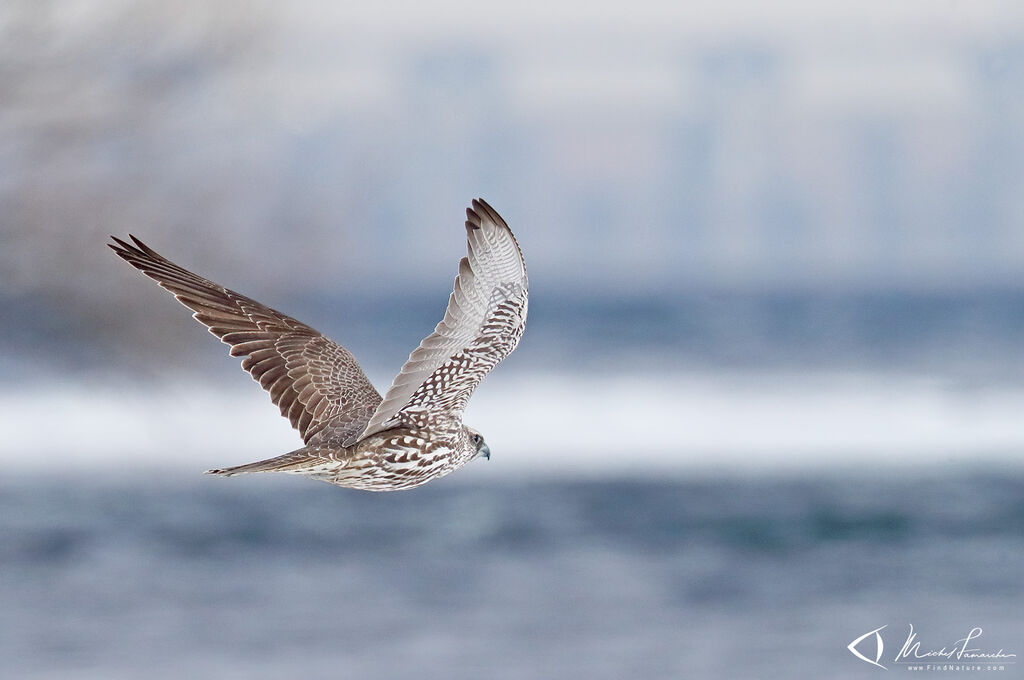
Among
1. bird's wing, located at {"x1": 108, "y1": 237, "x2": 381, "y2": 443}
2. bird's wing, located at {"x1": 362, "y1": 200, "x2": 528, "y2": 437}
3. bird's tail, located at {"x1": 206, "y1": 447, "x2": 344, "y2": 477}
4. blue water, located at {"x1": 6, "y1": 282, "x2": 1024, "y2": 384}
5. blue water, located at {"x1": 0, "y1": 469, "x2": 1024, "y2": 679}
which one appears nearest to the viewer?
bird's tail, located at {"x1": 206, "y1": 447, "x2": 344, "y2": 477}

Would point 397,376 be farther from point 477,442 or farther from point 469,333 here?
point 477,442

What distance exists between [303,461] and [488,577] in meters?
8.71

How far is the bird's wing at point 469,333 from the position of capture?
12.7 ft

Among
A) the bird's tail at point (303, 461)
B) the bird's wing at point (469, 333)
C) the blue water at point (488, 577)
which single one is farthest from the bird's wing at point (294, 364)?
the blue water at point (488, 577)

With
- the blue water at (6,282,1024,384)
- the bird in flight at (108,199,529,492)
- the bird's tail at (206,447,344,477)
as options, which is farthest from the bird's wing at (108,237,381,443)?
the blue water at (6,282,1024,384)

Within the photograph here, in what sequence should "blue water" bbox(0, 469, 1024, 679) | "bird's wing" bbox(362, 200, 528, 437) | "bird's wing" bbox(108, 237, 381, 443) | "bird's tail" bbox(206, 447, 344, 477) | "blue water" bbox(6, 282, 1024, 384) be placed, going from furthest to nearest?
"blue water" bbox(6, 282, 1024, 384), "blue water" bbox(0, 469, 1024, 679), "bird's wing" bbox(108, 237, 381, 443), "bird's wing" bbox(362, 200, 528, 437), "bird's tail" bbox(206, 447, 344, 477)

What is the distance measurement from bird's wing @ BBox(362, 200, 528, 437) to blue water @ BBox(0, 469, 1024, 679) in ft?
19.0

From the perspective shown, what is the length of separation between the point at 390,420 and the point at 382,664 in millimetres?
5930

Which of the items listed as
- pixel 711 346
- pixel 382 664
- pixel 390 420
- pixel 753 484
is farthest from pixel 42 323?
pixel 711 346

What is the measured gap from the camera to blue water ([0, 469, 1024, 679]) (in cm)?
1001

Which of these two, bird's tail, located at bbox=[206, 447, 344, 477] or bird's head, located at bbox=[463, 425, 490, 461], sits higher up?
bird's head, located at bbox=[463, 425, 490, 461]

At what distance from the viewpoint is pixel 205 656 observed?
9961 millimetres

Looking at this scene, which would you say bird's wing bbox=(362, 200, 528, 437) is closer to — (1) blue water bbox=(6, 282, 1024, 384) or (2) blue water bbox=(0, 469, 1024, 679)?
(2) blue water bbox=(0, 469, 1024, 679)

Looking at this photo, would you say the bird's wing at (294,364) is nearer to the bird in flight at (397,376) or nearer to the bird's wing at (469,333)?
the bird in flight at (397,376)
